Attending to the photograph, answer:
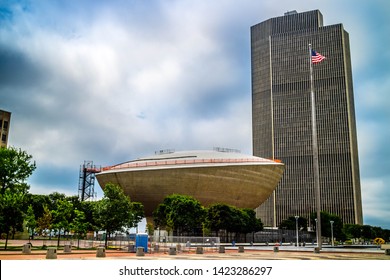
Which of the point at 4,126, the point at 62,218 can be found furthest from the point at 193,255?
the point at 4,126

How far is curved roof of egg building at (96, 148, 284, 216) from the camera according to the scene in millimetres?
82875

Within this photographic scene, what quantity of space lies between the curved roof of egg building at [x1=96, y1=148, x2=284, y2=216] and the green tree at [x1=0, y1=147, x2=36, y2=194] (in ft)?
119

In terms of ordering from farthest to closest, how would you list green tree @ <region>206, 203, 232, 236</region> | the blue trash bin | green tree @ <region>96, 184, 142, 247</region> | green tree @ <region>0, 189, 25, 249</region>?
green tree @ <region>206, 203, 232, 236</region> → green tree @ <region>96, 184, 142, 247</region> → green tree @ <region>0, 189, 25, 249</region> → the blue trash bin

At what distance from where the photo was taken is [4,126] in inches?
3177

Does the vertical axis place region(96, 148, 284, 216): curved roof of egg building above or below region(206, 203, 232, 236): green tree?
above

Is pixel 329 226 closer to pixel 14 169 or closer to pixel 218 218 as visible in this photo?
pixel 218 218

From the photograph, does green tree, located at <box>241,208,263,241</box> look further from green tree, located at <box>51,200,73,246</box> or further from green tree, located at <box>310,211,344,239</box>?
green tree, located at <box>51,200,73,246</box>

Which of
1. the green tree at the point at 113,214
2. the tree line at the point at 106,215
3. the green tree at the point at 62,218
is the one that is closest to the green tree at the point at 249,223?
the tree line at the point at 106,215

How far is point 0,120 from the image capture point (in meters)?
78.2

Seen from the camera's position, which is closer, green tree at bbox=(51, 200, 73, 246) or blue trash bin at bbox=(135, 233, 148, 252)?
blue trash bin at bbox=(135, 233, 148, 252)

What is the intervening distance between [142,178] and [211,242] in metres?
44.7

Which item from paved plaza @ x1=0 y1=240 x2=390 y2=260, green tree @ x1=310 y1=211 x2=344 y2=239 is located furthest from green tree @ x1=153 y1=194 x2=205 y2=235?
green tree @ x1=310 y1=211 x2=344 y2=239

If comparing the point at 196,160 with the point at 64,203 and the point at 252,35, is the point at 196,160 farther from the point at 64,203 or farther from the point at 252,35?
the point at 252,35

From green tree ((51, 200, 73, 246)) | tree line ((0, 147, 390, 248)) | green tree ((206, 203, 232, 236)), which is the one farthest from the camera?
green tree ((206, 203, 232, 236))
